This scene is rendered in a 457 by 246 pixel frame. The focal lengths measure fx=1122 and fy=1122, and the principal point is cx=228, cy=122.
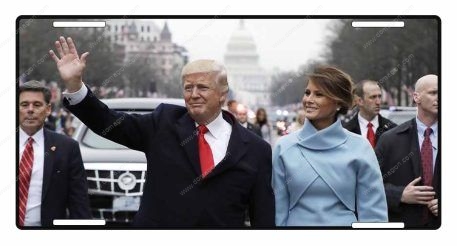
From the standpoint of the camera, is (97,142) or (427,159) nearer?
(427,159)

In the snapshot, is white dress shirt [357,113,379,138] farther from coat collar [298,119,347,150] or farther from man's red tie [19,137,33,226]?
man's red tie [19,137,33,226]

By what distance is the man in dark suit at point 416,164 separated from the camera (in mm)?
5957

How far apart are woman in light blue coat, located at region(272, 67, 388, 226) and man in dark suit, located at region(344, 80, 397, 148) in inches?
64.7

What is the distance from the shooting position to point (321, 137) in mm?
5355

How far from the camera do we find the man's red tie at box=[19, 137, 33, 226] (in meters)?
5.73

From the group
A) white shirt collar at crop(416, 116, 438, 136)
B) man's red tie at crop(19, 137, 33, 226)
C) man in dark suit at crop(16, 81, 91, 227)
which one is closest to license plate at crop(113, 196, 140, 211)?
man in dark suit at crop(16, 81, 91, 227)

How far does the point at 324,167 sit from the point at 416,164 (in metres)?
1.08

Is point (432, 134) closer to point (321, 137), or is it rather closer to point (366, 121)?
point (321, 137)

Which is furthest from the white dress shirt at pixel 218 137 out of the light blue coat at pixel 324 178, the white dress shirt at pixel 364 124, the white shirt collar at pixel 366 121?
the white shirt collar at pixel 366 121

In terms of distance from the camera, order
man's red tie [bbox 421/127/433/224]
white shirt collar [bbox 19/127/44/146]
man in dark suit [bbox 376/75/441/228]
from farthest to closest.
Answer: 1. man's red tie [bbox 421/127/433/224]
2. man in dark suit [bbox 376/75/441/228]
3. white shirt collar [bbox 19/127/44/146]

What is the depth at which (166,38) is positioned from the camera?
7.05m

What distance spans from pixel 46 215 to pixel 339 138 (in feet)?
5.26

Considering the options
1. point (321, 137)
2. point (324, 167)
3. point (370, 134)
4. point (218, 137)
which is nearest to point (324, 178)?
point (324, 167)

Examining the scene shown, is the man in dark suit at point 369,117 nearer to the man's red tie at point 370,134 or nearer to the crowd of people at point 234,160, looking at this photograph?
the man's red tie at point 370,134
